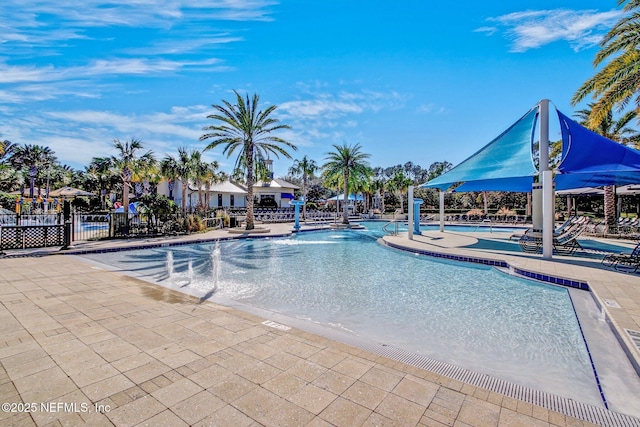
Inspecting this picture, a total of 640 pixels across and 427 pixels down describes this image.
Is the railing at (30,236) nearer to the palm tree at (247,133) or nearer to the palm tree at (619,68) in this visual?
the palm tree at (247,133)

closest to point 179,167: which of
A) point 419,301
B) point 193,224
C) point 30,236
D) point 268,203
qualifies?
point 193,224

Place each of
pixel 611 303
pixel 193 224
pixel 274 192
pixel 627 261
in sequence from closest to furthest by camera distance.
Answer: pixel 611 303 < pixel 627 261 < pixel 193 224 < pixel 274 192

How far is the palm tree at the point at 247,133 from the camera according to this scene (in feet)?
62.9

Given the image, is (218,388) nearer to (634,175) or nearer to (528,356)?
(528,356)

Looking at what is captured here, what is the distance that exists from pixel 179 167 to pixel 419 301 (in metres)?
24.0

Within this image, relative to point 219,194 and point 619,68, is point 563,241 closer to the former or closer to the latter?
point 619,68

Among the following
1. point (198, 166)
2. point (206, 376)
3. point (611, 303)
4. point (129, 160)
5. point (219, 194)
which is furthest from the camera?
point (219, 194)

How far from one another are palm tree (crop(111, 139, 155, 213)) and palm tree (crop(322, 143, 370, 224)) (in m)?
15.0

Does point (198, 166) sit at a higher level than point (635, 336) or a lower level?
higher

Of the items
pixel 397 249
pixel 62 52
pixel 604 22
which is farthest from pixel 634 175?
pixel 62 52

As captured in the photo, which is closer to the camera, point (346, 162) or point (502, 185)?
point (502, 185)

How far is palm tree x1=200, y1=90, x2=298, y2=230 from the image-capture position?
62.9 ft

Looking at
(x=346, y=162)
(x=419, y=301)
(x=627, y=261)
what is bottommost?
(x=419, y=301)

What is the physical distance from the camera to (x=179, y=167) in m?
25.1
